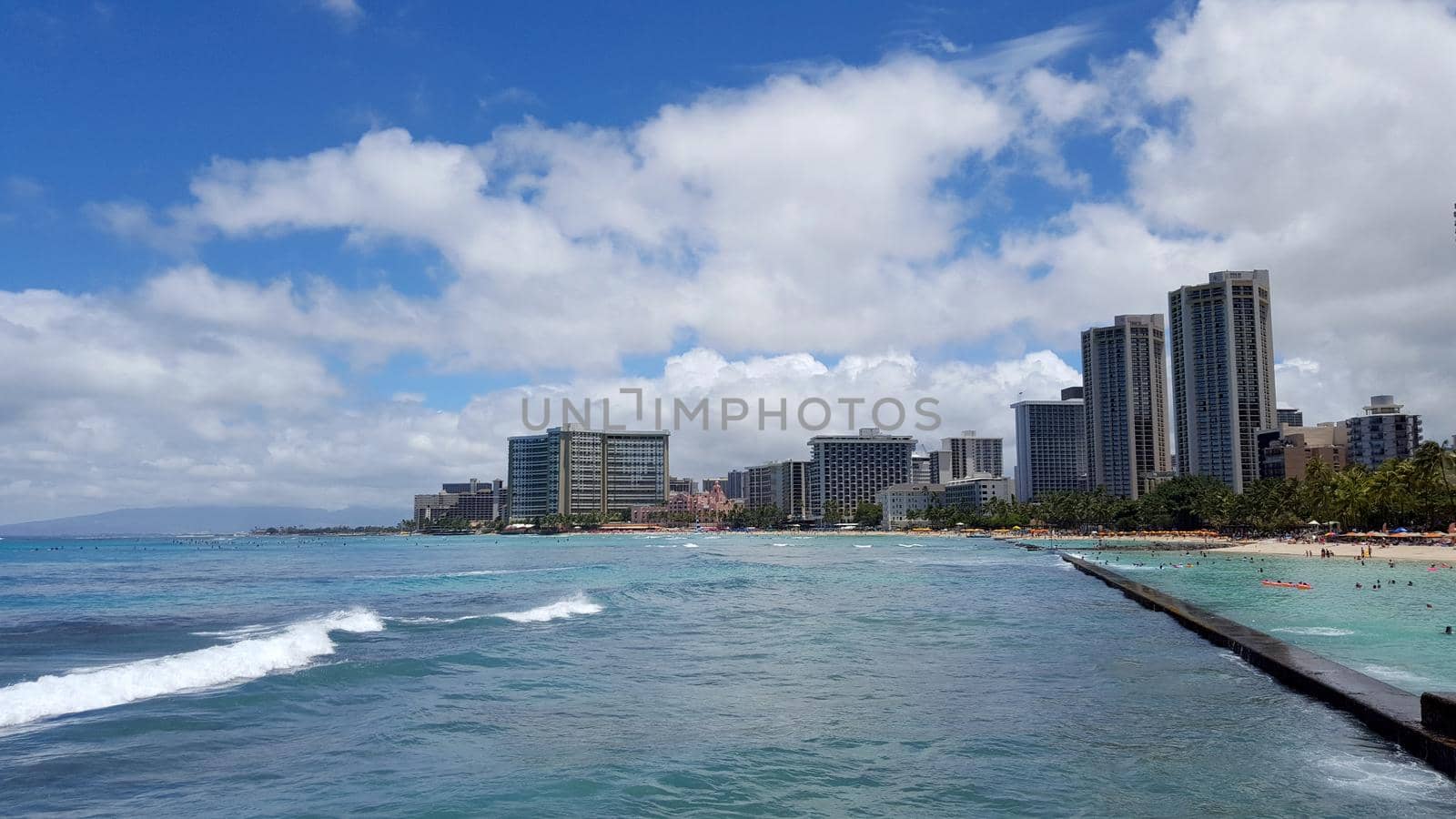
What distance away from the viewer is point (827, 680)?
63.7ft

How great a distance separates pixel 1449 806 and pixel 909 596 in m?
32.4

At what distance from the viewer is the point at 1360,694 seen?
1535cm

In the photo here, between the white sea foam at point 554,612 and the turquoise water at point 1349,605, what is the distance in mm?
22947

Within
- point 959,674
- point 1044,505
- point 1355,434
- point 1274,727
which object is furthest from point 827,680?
point 1355,434

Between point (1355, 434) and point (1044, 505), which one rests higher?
point (1355, 434)

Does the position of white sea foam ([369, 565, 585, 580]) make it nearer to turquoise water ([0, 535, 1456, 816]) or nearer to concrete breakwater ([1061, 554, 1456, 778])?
turquoise water ([0, 535, 1456, 816])

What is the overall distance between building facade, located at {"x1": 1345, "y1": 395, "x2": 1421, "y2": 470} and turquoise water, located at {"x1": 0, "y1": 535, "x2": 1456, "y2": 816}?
199409mm

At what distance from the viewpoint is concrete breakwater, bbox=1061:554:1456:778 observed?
12.2 meters

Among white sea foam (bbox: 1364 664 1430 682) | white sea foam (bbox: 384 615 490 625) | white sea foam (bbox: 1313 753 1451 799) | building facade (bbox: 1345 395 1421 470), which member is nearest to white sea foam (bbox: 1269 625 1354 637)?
white sea foam (bbox: 1364 664 1430 682)

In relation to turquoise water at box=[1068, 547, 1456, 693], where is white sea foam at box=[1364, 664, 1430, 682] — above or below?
above

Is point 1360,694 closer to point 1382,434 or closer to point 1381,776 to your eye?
point 1381,776

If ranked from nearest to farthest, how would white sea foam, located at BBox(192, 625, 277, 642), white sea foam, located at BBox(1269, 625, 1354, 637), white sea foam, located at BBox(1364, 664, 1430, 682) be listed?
white sea foam, located at BBox(1364, 664, 1430, 682), white sea foam, located at BBox(192, 625, 277, 642), white sea foam, located at BBox(1269, 625, 1354, 637)

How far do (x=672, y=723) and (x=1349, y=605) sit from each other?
3464 cm

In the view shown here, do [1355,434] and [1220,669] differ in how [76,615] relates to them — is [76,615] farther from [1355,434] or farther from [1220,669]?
[1355,434]
